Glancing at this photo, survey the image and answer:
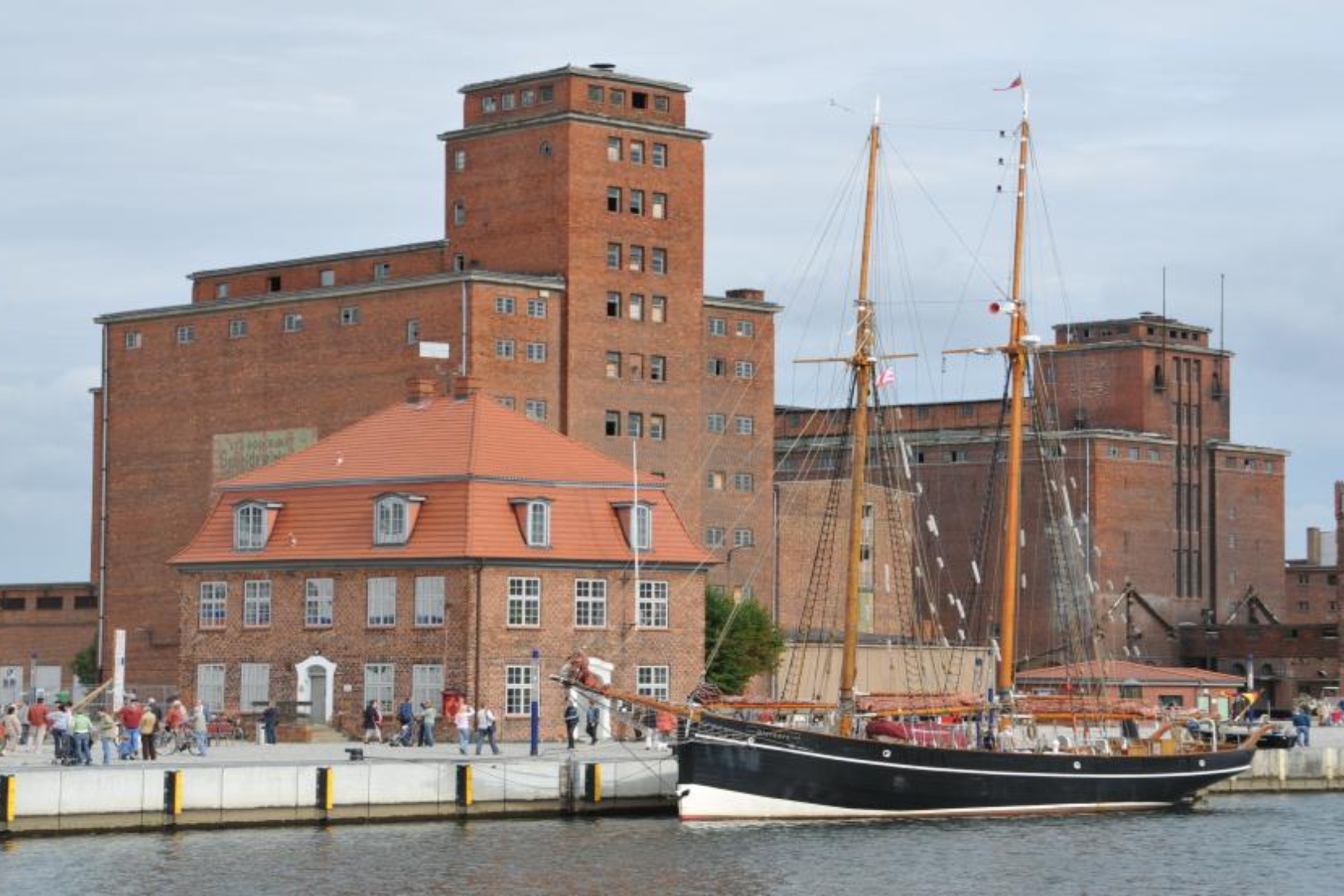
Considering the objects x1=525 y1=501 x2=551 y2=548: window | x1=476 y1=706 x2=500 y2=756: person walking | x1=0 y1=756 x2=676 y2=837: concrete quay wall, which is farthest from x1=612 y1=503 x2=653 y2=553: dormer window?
x1=0 y1=756 x2=676 y2=837: concrete quay wall

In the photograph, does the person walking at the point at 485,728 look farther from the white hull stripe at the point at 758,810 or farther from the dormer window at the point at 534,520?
the dormer window at the point at 534,520

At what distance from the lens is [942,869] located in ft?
179

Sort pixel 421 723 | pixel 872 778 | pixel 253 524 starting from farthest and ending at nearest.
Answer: pixel 253 524, pixel 421 723, pixel 872 778

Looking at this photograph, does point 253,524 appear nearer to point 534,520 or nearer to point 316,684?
point 316,684

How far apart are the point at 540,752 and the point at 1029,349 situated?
20211 millimetres

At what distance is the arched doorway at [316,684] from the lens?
259 ft

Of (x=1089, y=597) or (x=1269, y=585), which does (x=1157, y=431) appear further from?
(x=1089, y=597)

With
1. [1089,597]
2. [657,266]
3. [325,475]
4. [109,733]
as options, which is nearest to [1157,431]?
[1089,597]

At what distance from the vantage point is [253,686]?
265 ft

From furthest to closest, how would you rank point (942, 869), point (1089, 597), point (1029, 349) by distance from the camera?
point (1089, 597) → point (1029, 349) → point (942, 869)

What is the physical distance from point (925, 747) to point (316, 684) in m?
22.7

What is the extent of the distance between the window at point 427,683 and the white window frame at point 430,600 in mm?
1269

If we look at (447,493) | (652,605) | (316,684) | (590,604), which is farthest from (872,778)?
(316,684)

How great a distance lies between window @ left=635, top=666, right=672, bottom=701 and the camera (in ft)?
262
